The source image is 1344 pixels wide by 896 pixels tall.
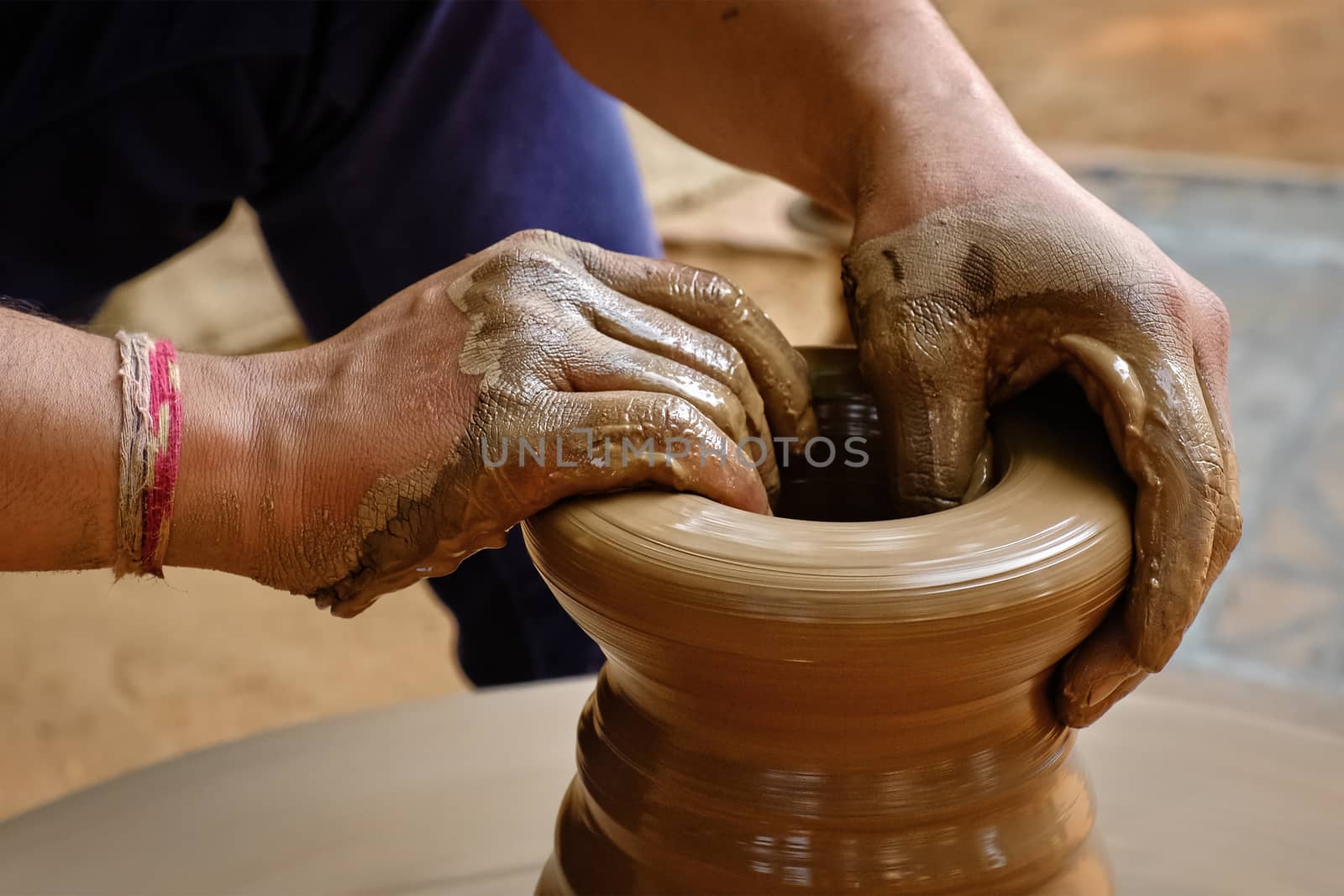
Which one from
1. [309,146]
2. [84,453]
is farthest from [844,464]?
[309,146]

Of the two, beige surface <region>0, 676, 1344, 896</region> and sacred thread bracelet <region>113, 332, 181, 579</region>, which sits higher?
sacred thread bracelet <region>113, 332, 181, 579</region>

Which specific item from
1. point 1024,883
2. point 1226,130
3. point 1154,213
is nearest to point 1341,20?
point 1226,130

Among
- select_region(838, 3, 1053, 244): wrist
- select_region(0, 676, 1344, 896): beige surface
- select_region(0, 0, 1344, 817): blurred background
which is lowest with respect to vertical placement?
select_region(0, 0, 1344, 817): blurred background

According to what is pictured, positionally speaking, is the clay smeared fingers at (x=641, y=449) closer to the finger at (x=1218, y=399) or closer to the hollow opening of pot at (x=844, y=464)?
the hollow opening of pot at (x=844, y=464)

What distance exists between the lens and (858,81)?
1.07 meters

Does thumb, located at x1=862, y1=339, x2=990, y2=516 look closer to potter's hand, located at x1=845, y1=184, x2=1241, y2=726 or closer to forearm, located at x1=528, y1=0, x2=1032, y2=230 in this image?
potter's hand, located at x1=845, y1=184, x2=1241, y2=726

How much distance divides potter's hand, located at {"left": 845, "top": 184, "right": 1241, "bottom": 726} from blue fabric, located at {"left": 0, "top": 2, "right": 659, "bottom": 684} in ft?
2.07

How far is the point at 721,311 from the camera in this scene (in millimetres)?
917

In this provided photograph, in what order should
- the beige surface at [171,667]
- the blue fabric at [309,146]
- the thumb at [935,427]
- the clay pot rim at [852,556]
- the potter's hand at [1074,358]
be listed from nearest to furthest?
the clay pot rim at [852,556]
the potter's hand at [1074,358]
the thumb at [935,427]
the blue fabric at [309,146]
the beige surface at [171,667]

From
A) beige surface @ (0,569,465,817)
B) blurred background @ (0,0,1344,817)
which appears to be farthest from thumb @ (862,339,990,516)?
beige surface @ (0,569,465,817)

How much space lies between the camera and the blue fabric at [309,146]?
4.47ft

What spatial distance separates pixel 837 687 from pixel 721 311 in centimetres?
30

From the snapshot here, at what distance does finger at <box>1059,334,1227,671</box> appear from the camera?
788 millimetres

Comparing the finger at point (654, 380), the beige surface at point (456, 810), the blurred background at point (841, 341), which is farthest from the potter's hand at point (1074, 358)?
the blurred background at point (841, 341)
